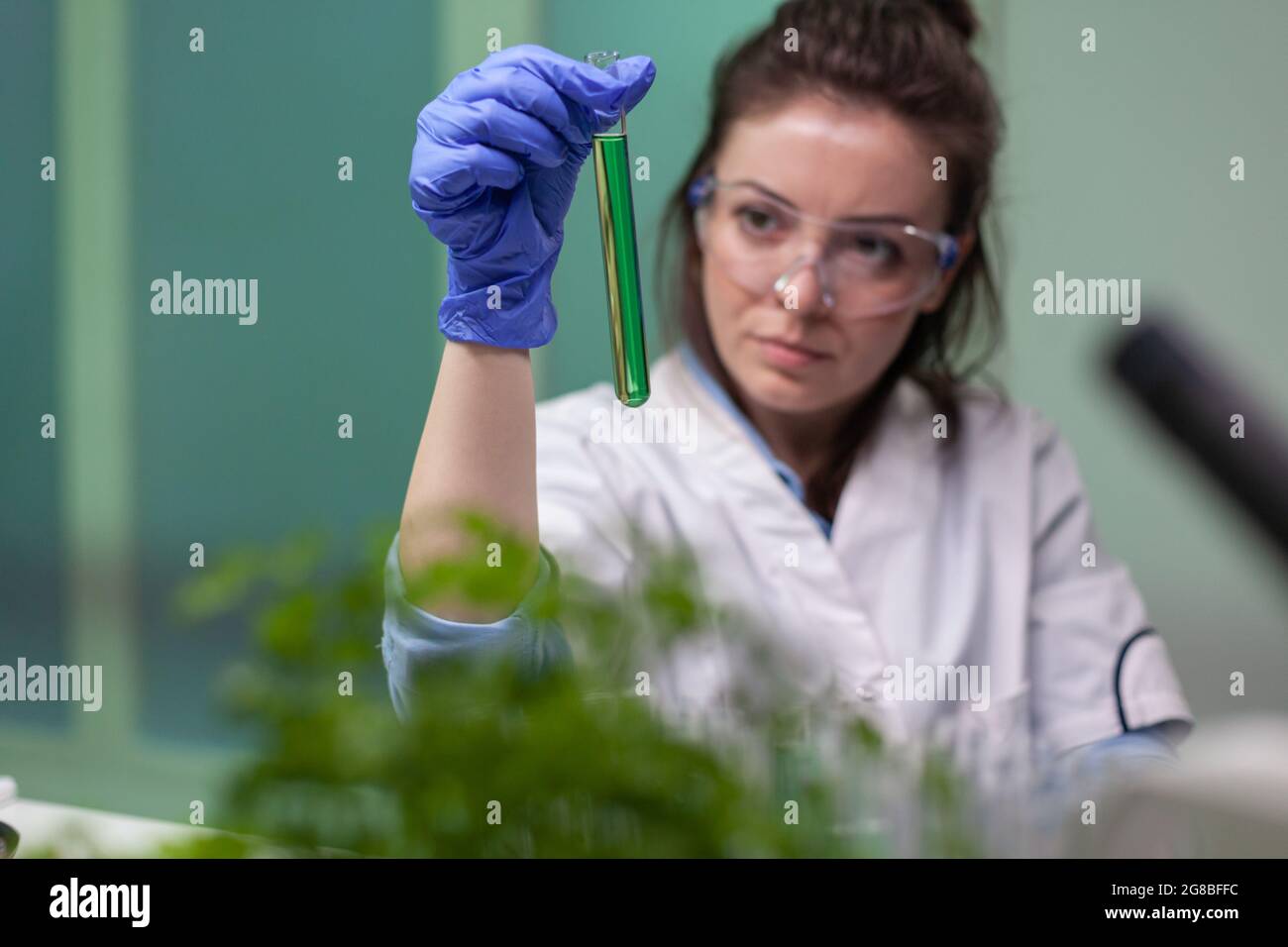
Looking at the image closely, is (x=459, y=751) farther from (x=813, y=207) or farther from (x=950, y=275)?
(x=950, y=275)

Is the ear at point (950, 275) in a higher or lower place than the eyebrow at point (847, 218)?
lower

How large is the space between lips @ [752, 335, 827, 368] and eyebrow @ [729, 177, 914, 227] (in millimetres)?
144

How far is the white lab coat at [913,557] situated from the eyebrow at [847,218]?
0.23 meters

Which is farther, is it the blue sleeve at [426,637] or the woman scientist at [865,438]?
the woman scientist at [865,438]

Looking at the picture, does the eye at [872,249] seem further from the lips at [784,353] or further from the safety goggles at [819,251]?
the lips at [784,353]

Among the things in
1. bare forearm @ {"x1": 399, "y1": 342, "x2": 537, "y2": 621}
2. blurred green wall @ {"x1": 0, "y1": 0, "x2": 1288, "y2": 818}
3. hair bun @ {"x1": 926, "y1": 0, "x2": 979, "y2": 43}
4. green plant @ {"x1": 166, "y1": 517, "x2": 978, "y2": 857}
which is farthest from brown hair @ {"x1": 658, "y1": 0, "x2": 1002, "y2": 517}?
green plant @ {"x1": 166, "y1": 517, "x2": 978, "y2": 857}

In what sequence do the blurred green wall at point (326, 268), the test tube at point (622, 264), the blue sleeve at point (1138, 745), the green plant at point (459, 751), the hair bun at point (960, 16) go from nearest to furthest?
the green plant at point (459, 751), the test tube at point (622, 264), the blue sleeve at point (1138, 745), the hair bun at point (960, 16), the blurred green wall at point (326, 268)

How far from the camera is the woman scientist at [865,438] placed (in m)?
1.30

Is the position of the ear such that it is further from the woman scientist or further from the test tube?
the test tube

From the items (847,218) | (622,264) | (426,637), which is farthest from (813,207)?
(426,637)

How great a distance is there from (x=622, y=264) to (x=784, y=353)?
1.70 feet

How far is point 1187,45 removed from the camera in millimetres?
1813

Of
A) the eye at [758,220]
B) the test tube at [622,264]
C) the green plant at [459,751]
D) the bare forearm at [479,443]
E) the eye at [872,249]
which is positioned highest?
the eye at [758,220]

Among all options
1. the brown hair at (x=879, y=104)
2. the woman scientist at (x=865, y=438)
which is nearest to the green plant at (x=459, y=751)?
the woman scientist at (x=865, y=438)
